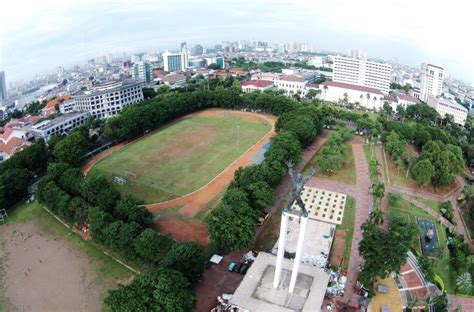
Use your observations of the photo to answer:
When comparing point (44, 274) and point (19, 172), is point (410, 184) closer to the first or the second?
point (44, 274)

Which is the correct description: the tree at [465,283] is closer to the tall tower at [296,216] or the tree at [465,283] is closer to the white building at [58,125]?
the tall tower at [296,216]

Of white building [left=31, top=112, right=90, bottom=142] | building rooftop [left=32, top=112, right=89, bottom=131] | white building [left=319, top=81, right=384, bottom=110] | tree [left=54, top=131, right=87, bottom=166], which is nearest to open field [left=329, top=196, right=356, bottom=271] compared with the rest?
tree [left=54, top=131, right=87, bottom=166]

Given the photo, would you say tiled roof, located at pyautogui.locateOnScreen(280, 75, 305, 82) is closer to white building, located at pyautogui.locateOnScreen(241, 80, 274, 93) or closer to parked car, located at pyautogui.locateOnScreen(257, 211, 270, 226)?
white building, located at pyautogui.locateOnScreen(241, 80, 274, 93)

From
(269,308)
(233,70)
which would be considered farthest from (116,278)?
(233,70)

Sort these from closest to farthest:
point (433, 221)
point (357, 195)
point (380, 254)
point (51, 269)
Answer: point (380, 254) < point (51, 269) < point (433, 221) < point (357, 195)

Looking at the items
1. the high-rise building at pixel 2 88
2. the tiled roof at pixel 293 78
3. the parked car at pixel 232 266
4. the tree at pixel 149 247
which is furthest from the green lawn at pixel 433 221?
the high-rise building at pixel 2 88

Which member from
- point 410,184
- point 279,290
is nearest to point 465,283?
point 279,290

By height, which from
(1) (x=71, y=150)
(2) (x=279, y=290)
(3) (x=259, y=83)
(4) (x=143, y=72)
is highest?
(3) (x=259, y=83)
